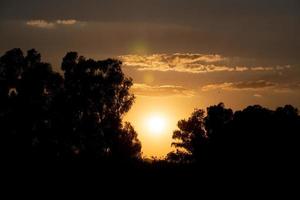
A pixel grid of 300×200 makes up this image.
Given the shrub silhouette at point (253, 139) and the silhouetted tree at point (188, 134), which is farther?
the silhouetted tree at point (188, 134)

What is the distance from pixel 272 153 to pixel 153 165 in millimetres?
15640

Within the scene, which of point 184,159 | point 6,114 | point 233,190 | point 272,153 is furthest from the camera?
point 184,159

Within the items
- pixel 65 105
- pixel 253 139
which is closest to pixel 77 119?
pixel 65 105

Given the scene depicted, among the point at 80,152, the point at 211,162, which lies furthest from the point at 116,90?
the point at 211,162

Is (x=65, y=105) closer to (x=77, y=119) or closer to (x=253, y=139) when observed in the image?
(x=77, y=119)

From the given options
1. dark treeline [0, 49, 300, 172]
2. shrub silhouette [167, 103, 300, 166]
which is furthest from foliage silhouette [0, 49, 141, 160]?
shrub silhouette [167, 103, 300, 166]

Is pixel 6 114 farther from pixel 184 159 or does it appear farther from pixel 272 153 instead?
pixel 184 159

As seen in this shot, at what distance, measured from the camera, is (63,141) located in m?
63.7

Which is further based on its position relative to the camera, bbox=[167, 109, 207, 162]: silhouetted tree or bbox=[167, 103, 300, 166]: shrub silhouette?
bbox=[167, 109, 207, 162]: silhouetted tree

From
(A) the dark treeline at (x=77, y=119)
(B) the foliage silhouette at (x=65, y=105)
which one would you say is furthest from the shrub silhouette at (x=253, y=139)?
(B) the foliage silhouette at (x=65, y=105)

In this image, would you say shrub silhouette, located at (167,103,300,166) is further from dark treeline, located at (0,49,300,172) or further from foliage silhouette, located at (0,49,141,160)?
foliage silhouette, located at (0,49,141,160)

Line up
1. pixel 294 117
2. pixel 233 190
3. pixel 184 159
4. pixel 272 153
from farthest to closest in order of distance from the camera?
1. pixel 184 159
2. pixel 294 117
3. pixel 272 153
4. pixel 233 190

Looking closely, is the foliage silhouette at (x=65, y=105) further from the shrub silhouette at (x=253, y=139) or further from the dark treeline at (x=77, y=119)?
the shrub silhouette at (x=253, y=139)

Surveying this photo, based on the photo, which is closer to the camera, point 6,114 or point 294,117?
point 6,114
